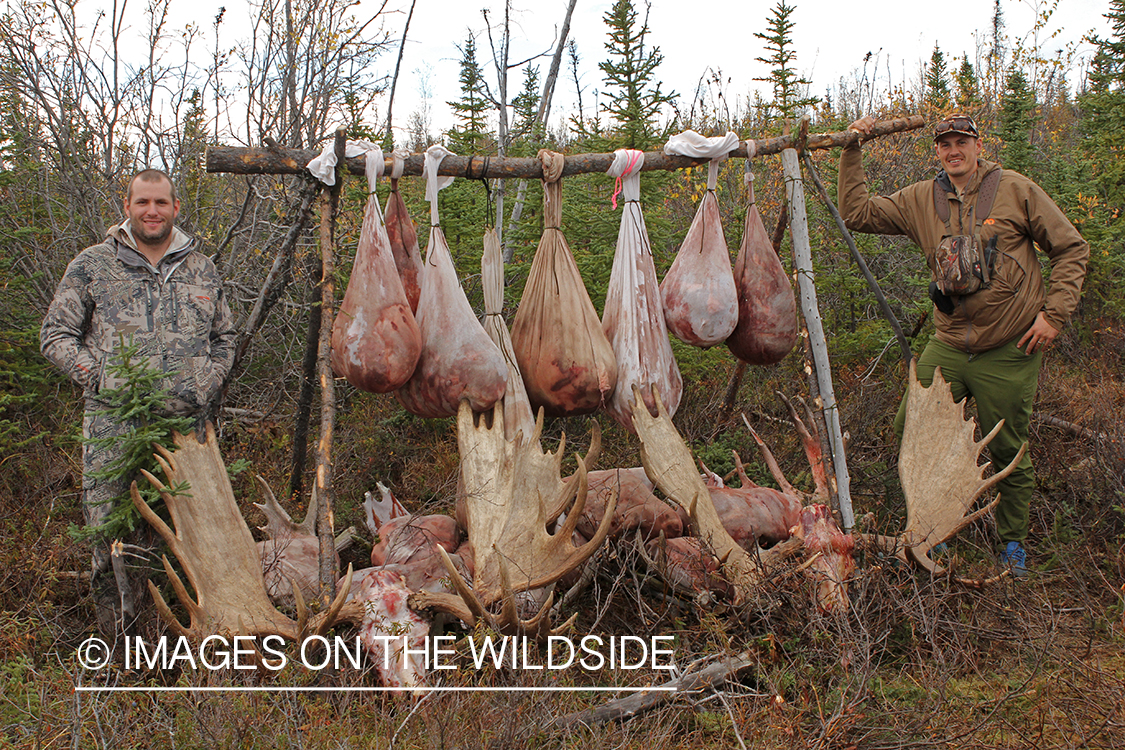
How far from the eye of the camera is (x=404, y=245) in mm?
4113

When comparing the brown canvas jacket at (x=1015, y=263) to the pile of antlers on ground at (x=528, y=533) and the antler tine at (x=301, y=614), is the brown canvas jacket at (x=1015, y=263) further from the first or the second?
the antler tine at (x=301, y=614)

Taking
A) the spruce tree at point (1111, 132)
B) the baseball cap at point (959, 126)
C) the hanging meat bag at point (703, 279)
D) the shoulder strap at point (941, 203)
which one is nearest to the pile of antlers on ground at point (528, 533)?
the hanging meat bag at point (703, 279)

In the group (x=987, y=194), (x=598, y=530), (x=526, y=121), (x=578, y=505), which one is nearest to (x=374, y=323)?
(x=578, y=505)

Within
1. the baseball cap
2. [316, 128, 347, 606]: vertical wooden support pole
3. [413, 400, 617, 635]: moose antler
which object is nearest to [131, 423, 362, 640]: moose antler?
[316, 128, 347, 606]: vertical wooden support pole

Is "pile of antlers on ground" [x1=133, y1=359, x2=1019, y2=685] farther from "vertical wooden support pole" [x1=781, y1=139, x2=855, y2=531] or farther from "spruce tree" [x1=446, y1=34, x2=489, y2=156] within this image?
"spruce tree" [x1=446, y1=34, x2=489, y2=156]

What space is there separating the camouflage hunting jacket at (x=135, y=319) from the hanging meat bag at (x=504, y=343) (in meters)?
1.45

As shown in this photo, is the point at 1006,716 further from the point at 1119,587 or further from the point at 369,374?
the point at 369,374

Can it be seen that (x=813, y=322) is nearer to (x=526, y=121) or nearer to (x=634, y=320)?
(x=634, y=320)

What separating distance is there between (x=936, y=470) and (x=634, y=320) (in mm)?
1849

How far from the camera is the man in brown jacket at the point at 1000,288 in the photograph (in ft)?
14.5

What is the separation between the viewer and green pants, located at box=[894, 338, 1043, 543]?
4.55 m

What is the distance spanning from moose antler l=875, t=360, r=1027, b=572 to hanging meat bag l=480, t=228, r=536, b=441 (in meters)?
1.98

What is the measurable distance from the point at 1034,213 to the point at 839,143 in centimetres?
118

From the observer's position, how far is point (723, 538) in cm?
384
